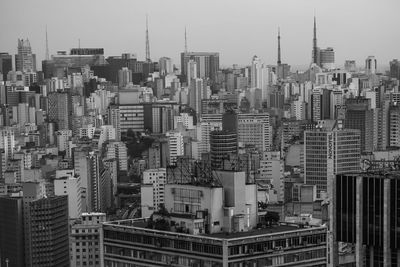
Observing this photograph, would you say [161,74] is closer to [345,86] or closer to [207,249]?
[345,86]

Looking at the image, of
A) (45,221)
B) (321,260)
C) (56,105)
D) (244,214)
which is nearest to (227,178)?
(244,214)

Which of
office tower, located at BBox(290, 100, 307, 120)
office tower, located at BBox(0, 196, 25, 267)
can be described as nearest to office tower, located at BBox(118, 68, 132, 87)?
office tower, located at BBox(290, 100, 307, 120)

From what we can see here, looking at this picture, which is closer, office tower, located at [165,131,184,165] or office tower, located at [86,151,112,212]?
office tower, located at [86,151,112,212]

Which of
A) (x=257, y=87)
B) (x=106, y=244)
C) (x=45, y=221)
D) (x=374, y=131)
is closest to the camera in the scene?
(x=106, y=244)

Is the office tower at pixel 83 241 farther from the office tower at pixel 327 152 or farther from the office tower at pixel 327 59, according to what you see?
the office tower at pixel 327 59

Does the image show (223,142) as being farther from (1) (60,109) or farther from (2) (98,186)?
(1) (60,109)

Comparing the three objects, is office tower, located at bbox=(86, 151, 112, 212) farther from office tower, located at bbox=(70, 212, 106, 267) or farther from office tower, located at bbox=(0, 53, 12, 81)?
office tower, located at bbox=(0, 53, 12, 81)

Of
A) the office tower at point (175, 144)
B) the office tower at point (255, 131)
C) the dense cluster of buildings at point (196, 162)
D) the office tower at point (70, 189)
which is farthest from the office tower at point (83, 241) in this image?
the office tower at point (255, 131)
